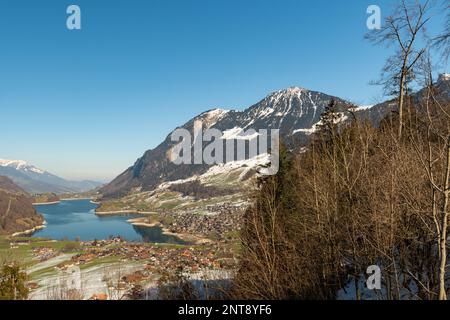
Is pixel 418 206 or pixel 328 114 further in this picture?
pixel 328 114

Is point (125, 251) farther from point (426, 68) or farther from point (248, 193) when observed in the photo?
point (426, 68)

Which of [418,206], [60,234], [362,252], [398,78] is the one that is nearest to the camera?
[418,206]

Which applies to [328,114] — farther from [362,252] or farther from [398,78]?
[362,252]

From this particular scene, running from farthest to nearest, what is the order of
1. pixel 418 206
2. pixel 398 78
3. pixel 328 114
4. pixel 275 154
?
pixel 328 114 → pixel 275 154 → pixel 398 78 → pixel 418 206

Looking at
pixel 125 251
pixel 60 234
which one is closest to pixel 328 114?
pixel 125 251

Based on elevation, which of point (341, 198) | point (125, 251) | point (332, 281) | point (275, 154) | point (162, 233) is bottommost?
point (162, 233)

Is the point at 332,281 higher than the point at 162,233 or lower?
higher

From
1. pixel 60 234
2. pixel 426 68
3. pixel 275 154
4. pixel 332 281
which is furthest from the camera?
pixel 60 234

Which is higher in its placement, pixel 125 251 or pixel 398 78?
pixel 398 78
